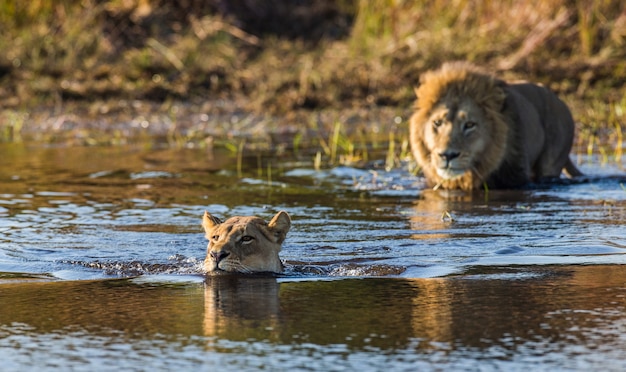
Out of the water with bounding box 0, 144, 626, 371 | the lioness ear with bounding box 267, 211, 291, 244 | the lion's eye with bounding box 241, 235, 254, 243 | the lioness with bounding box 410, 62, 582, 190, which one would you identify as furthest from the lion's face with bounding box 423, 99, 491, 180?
the lion's eye with bounding box 241, 235, 254, 243

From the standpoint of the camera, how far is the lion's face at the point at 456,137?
10.3 meters

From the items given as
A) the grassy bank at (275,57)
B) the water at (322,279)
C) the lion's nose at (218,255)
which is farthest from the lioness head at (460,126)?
the grassy bank at (275,57)

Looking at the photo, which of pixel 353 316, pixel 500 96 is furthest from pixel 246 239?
pixel 500 96

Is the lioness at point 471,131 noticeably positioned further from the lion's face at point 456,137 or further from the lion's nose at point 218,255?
the lion's nose at point 218,255

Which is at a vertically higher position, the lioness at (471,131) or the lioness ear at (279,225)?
the lioness at (471,131)

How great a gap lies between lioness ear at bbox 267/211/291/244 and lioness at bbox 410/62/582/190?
3394 millimetres

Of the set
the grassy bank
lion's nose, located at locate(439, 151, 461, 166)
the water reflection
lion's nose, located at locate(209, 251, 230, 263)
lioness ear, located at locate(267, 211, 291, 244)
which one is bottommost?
the water reflection

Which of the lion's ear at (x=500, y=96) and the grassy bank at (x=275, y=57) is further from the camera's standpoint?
the grassy bank at (x=275, y=57)

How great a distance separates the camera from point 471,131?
412 inches

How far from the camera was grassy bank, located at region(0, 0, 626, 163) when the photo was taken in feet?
55.0

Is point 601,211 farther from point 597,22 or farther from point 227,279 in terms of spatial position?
point 597,22

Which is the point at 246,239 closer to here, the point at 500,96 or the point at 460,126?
the point at 460,126

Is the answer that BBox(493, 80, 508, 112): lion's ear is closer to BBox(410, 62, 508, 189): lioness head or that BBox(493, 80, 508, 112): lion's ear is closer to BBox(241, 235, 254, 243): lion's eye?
BBox(410, 62, 508, 189): lioness head

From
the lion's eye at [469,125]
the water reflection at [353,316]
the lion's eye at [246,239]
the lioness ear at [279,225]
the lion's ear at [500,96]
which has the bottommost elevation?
the water reflection at [353,316]
